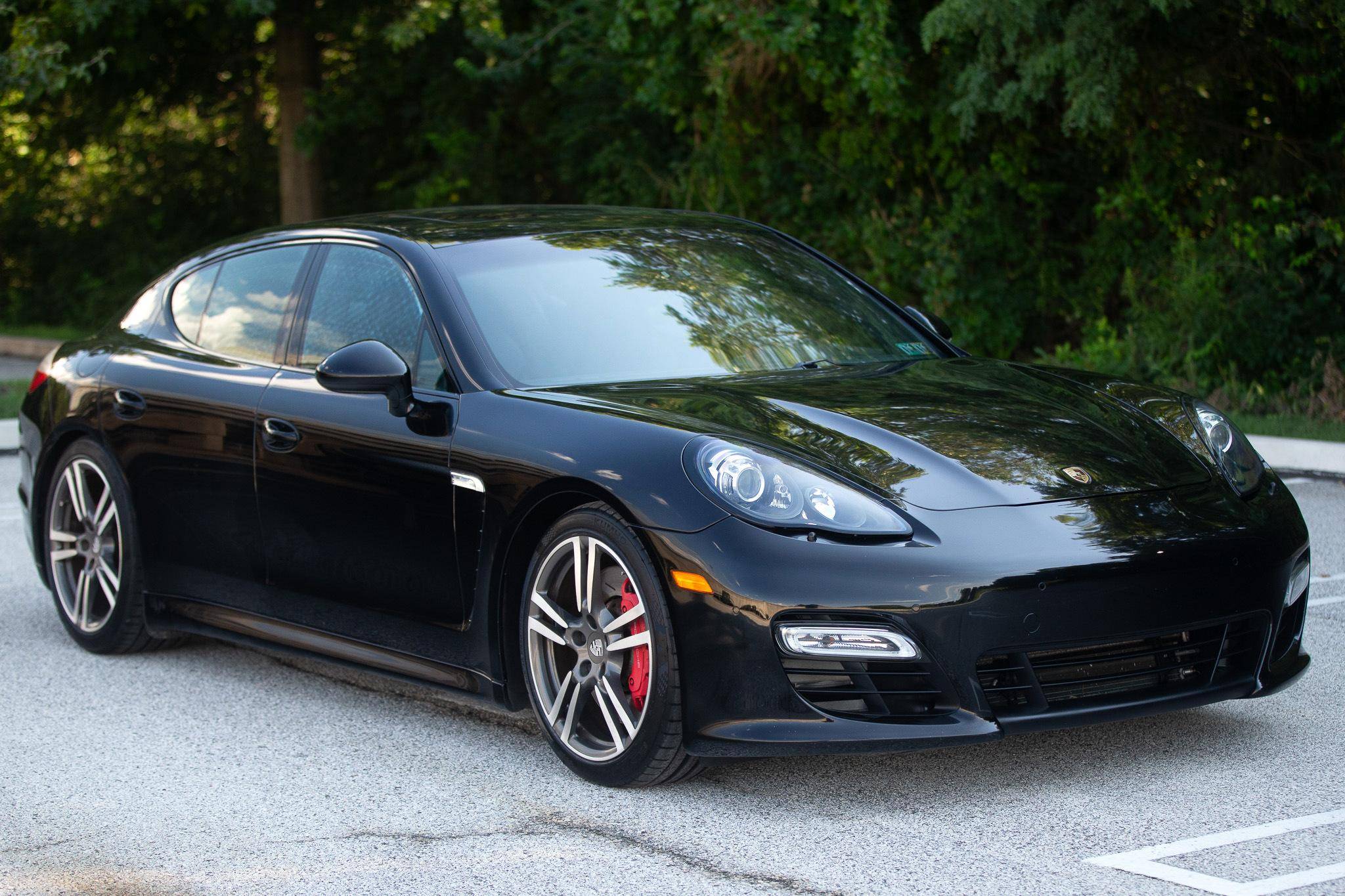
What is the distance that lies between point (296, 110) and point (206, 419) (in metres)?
17.7

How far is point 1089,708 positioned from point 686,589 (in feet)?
3.27

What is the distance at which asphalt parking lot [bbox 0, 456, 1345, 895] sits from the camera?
363 centimetres

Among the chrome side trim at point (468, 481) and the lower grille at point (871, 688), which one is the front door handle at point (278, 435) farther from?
the lower grille at point (871, 688)

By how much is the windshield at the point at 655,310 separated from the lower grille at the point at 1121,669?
1.40 metres

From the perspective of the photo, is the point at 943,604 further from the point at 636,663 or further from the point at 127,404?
the point at 127,404

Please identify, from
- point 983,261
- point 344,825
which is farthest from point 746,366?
point 983,261

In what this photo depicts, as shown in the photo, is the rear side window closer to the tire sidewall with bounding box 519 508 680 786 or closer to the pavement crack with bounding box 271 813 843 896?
the tire sidewall with bounding box 519 508 680 786

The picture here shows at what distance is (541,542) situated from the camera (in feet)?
14.5

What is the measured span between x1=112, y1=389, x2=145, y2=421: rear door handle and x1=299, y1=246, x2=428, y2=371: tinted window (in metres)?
0.83

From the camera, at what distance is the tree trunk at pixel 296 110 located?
22016mm

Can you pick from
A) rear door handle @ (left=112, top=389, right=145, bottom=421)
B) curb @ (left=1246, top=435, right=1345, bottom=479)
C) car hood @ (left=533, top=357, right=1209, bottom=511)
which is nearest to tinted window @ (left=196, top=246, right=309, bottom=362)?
rear door handle @ (left=112, top=389, right=145, bottom=421)

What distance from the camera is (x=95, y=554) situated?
19.9 feet

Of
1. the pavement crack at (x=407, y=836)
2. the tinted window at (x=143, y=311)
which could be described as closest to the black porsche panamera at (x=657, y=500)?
the tinted window at (x=143, y=311)

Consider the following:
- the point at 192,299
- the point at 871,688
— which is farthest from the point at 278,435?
the point at 871,688
